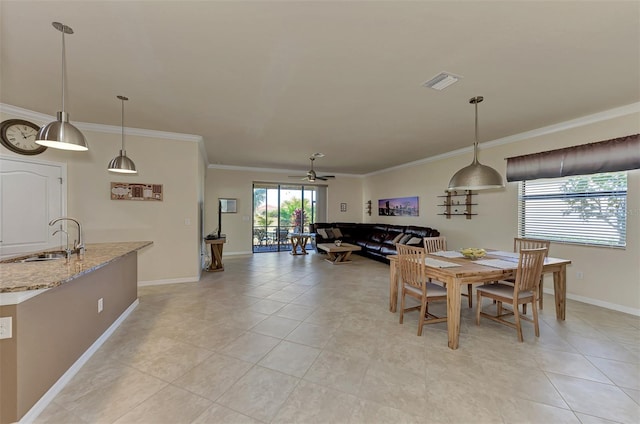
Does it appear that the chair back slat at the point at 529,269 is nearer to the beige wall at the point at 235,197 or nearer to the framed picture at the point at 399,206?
the framed picture at the point at 399,206

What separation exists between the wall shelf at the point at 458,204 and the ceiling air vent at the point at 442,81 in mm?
3361

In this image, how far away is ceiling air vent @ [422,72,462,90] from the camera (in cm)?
266

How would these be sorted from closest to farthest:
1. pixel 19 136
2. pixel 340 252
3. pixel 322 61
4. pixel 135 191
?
1. pixel 322 61
2. pixel 19 136
3. pixel 135 191
4. pixel 340 252

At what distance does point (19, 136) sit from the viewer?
3520 mm

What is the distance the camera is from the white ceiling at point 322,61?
1827 millimetres

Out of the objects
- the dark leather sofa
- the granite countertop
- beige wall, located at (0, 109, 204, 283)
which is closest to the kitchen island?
the granite countertop

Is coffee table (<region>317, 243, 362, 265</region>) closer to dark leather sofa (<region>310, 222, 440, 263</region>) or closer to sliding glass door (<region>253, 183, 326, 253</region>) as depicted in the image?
dark leather sofa (<region>310, 222, 440, 263</region>)

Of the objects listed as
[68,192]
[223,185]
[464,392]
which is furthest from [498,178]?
[223,185]

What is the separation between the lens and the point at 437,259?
329 cm

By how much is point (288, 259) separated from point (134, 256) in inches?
159

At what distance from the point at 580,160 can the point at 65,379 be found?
20.8ft

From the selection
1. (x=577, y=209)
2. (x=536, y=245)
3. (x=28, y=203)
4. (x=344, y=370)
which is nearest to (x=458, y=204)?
(x=577, y=209)

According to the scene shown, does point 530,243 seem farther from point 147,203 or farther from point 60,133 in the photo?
point 147,203

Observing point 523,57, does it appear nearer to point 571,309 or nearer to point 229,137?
point 571,309
